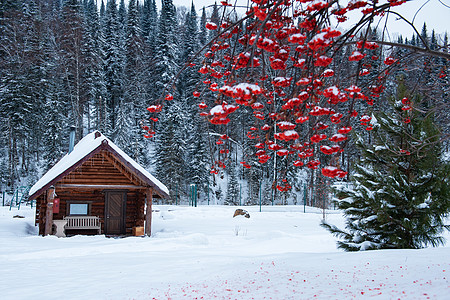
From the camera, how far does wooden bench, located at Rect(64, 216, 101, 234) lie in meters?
16.9

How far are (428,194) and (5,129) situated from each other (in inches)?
1554

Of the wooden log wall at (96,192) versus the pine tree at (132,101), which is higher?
the pine tree at (132,101)

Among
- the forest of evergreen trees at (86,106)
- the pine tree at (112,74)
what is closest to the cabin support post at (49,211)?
the forest of evergreen trees at (86,106)

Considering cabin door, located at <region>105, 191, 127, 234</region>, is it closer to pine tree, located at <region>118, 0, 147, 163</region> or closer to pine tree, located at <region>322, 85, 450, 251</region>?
pine tree, located at <region>322, 85, 450, 251</region>

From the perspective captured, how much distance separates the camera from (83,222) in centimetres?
1711

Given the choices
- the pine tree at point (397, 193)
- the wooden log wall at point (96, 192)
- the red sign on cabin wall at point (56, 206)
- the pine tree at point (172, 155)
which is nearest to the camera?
the pine tree at point (397, 193)

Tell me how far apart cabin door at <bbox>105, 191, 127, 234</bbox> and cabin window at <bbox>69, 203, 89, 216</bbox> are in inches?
37.4

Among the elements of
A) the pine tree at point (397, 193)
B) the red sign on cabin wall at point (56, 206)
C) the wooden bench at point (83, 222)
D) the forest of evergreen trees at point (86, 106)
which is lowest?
the wooden bench at point (83, 222)

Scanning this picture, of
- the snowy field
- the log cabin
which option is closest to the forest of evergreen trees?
the log cabin

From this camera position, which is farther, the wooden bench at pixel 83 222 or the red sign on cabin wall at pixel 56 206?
the wooden bench at pixel 83 222

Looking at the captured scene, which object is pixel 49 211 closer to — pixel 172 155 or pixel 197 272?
pixel 197 272

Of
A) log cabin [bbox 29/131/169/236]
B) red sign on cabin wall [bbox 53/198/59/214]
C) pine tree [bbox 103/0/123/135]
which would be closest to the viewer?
log cabin [bbox 29/131/169/236]

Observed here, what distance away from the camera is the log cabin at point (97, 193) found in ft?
50.7

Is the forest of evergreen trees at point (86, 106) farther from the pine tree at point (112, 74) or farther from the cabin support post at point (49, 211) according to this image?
the cabin support post at point (49, 211)
